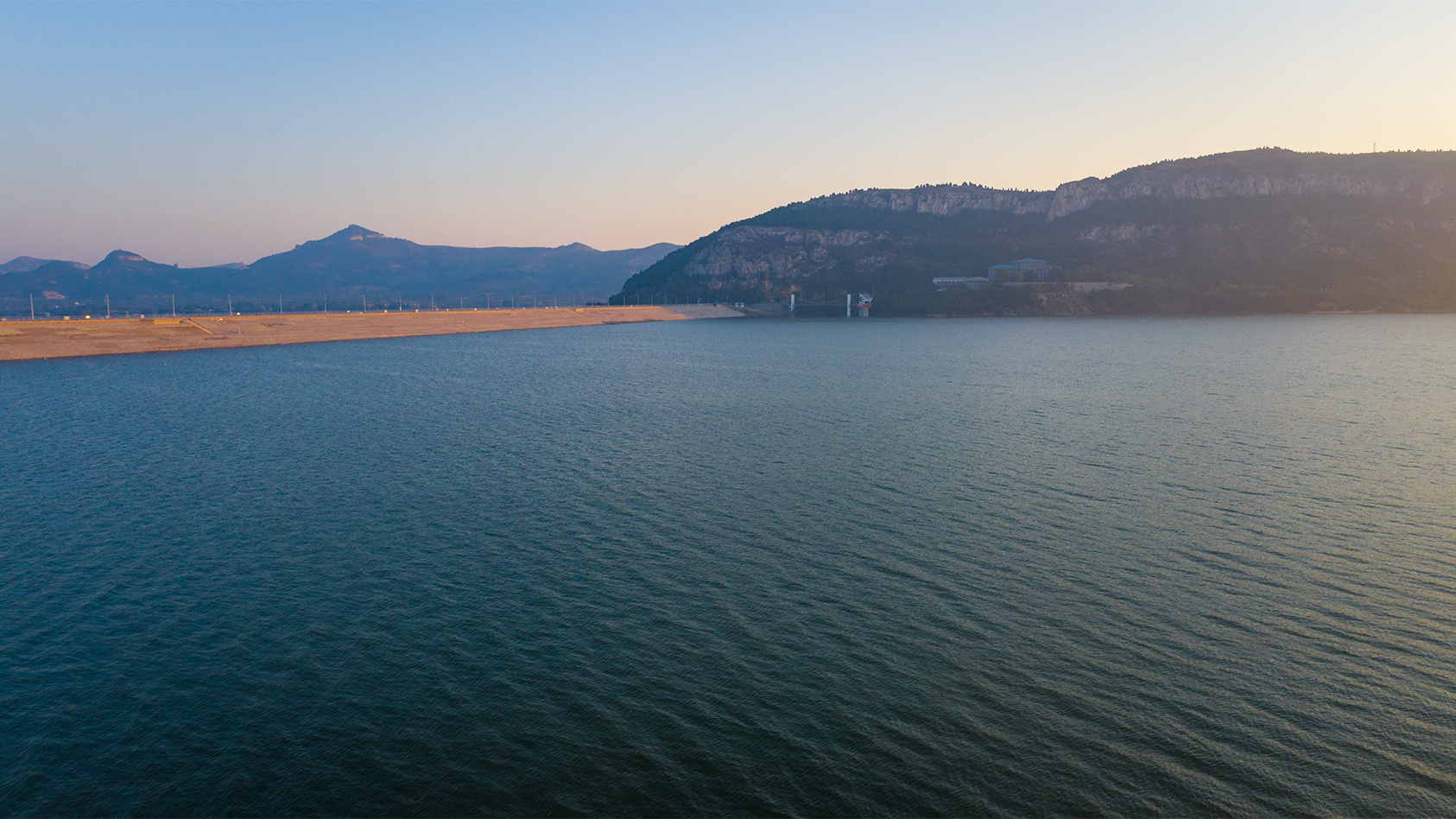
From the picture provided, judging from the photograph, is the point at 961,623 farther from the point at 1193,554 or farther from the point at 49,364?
the point at 49,364

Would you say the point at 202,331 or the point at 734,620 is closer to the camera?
the point at 734,620

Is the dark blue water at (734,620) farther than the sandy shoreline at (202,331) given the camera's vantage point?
No

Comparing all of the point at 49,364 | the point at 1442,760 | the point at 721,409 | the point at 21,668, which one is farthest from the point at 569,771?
the point at 49,364

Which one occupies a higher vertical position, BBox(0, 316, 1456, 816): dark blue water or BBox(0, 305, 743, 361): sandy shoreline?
BBox(0, 305, 743, 361): sandy shoreline

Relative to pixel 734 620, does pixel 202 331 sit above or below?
above

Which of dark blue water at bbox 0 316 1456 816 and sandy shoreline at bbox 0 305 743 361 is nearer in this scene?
dark blue water at bbox 0 316 1456 816
